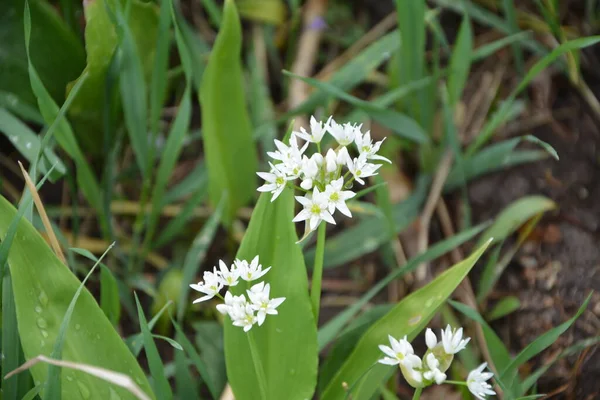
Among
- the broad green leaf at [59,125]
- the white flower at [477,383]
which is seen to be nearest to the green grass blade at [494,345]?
the white flower at [477,383]

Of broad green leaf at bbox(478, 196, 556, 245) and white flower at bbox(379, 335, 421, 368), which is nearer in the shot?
white flower at bbox(379, 335, 421, 368)

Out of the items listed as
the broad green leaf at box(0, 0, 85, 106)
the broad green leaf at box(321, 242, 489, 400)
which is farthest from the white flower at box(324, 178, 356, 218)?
the broad green leaf at box(0, 0, 85, 106)

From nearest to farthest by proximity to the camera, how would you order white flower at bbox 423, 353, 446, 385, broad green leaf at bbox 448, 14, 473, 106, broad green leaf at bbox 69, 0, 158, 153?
1. white flower at bbox 423, 353, 446, 385
2. broad green leaf at bbox 69, 0, 158, 153
3. broad green leaf at bbox 448, 14, 473, 106

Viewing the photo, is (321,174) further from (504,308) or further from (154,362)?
(504,308)

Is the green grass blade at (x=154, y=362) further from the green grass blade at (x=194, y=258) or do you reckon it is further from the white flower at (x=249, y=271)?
the green grass blade at (x=194, y=258)

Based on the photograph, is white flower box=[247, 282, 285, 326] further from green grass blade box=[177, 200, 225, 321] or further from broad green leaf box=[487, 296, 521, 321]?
broad green leaf box=[487, 296, 521, 321]

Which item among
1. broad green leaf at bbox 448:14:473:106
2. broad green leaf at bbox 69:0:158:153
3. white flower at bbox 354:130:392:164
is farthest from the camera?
broad green leaf at bbox 448:14:473:106

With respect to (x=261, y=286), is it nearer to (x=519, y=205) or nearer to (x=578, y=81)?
(x=519, y=205)
